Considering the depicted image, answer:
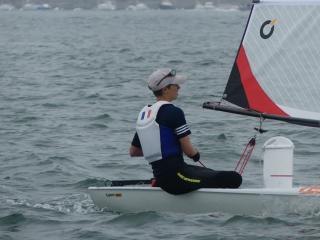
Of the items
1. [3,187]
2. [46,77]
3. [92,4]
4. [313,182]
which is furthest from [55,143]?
[92,4]

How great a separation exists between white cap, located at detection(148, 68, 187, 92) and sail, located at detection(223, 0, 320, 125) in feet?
2.77

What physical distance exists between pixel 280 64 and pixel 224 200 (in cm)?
129

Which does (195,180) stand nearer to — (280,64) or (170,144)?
(170,144)

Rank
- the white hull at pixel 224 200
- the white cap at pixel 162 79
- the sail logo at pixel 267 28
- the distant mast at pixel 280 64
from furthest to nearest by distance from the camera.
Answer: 1. the sail logo at pixel 267 28
2. the distant mast at pixel 280 64
3. the white hull at pixel 224 200
4. the white cap at pixel 162 79

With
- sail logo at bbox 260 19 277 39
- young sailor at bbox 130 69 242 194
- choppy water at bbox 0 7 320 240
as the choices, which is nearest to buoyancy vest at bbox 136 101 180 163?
young sailor at bbox 130 69 242 194

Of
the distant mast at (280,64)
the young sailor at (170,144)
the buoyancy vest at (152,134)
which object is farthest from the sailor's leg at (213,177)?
the distant mast at (280,64)

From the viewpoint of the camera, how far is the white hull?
28.8 ft

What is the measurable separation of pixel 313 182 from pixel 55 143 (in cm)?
421

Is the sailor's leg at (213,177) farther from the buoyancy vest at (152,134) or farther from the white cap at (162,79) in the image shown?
the white cap at (162,79)

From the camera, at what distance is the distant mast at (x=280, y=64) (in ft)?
30.0

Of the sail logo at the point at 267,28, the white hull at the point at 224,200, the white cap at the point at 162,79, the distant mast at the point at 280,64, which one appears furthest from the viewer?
the sail logo at the point at 267,28

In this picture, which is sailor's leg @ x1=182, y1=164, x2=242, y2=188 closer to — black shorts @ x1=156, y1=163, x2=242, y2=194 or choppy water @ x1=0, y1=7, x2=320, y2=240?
black shorts @ x1=156, y1=163, x2=242, y2=194

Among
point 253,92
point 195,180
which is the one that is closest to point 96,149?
point 253,92

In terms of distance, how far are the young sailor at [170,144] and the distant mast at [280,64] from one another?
585 millimetres
